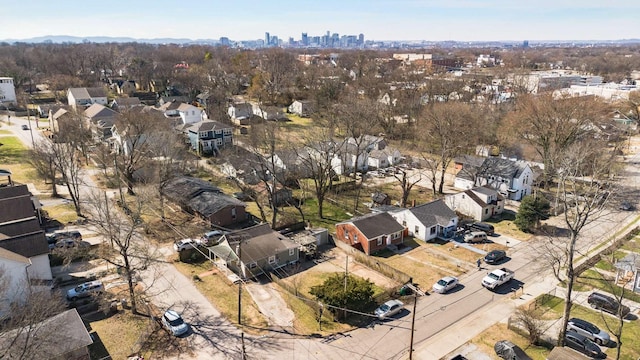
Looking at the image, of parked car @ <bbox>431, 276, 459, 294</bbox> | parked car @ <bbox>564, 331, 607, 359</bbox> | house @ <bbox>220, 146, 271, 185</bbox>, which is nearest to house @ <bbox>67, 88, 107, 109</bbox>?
house @ <bbox>220, 146, 271, 185</bbox>

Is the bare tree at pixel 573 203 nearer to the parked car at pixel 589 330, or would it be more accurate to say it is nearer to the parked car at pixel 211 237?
the parked car at pixel 589 330

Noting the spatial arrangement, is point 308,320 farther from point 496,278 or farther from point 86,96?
point 86,96

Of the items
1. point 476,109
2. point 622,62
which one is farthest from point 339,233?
point 622,62

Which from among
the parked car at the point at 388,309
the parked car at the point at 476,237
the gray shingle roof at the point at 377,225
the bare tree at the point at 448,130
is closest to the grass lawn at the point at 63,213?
the gray shingle roof at the point at 377,225

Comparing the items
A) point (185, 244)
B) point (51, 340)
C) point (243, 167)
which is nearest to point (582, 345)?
point (51, 340)

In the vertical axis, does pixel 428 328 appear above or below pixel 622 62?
below

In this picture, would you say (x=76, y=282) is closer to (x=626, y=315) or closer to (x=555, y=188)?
(x=626, y=315)
